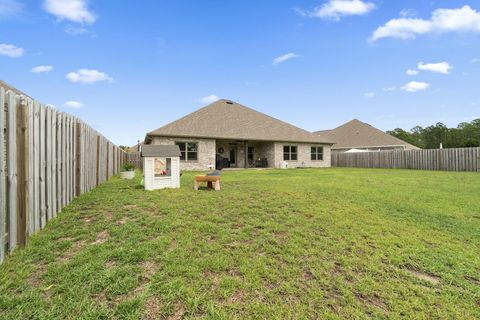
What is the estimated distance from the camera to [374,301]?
97.3 inches

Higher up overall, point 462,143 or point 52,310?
point 462,143

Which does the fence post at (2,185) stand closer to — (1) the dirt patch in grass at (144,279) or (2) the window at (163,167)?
(1) the dirt patch in grass at (144,279)

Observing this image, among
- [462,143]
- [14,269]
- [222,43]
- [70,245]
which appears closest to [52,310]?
[14,269]

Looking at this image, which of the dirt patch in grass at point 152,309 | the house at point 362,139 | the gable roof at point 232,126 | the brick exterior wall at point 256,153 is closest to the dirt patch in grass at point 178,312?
the dirt patch in grass at point 152,309

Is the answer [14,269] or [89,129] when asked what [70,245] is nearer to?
[14,269]

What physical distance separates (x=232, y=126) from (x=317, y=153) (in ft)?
30.1

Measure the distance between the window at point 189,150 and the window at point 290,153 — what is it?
27.2 feet

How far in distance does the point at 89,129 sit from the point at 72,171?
2.51 meters

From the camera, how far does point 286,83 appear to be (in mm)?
22250

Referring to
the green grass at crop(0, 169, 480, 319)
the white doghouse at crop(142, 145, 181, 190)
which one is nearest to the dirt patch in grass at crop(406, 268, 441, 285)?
the green grass at crop(0, 169, 480, 319)

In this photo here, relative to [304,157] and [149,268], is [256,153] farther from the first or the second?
[149,268]

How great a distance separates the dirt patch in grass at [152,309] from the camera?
2.10 meters

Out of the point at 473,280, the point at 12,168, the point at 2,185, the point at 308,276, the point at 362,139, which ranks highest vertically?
the point at 362,139

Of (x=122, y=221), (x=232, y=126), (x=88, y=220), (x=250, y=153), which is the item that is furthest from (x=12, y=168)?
(x=250, y=153)
